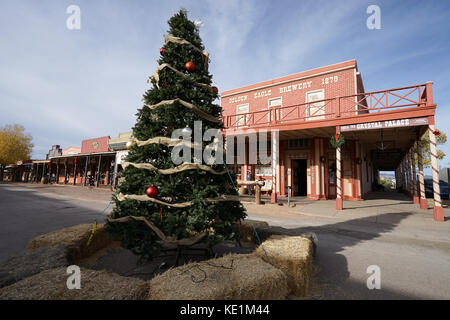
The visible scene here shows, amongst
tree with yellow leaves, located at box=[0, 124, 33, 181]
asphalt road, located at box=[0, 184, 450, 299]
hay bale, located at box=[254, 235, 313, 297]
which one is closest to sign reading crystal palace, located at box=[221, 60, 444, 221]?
asphalt road, located at box=[0, 184, 450, 299]

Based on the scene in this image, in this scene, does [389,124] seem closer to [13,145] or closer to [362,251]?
[362,251]

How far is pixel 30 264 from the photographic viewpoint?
219 cm

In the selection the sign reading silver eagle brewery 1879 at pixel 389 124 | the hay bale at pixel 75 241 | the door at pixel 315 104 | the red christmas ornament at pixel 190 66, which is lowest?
the hay bale at pixel 75 241

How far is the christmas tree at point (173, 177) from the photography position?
2650mm

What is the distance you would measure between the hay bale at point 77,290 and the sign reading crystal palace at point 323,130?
851 cm

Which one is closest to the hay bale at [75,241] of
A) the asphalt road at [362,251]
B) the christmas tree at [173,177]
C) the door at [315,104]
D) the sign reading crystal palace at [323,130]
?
the christmas tree at [173,177]

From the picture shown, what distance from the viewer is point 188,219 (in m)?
2.62

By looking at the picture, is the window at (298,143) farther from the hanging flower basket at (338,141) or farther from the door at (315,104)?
→ the hanging flower basket at (338,141)

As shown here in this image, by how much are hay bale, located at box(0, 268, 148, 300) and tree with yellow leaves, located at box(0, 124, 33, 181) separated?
42545 mm

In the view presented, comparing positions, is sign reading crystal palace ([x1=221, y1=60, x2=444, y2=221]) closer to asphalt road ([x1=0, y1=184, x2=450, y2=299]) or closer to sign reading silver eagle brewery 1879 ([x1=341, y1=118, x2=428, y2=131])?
sign reading silver eagle brewery 1879 ([x1=341, y1=118, x2=428, y2=131])

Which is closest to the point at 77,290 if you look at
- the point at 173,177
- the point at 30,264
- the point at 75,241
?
the point at 30,264

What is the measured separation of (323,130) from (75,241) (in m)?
11.1
